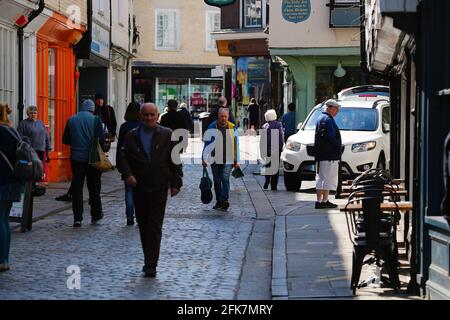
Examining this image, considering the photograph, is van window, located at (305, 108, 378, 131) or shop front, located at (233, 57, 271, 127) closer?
van window, located at (305, 108, 378, 131)

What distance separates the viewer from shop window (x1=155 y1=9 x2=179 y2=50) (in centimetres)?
5753

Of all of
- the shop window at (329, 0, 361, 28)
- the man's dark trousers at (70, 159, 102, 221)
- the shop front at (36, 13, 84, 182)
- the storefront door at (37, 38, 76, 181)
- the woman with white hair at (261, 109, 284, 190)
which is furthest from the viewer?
the shop window at (329, 0, 361, 28)

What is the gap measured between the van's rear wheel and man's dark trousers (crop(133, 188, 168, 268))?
10.6 meters

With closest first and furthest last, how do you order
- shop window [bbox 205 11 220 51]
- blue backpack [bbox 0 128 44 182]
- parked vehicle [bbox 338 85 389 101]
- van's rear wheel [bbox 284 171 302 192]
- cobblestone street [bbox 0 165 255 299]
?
1. cobblestone street [bbox 0 165 255 299]
2. blue backpack [bbox 0 128 44 182]
3. van's rear wheel [bbox 284 171 302 192]
4. parked vehicle [bbox 338 85 389 101]
5. shop window [bbox 205 11 220 51]

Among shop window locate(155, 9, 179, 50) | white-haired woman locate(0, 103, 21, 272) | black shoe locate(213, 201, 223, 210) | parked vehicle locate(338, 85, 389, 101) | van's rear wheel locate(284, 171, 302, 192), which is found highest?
shop window locate(155, 9, 179, 50)

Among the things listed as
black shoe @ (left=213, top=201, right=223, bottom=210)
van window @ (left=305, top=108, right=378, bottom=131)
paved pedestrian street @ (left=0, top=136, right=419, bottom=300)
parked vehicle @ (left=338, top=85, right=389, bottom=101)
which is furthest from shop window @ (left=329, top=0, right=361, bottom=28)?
black shoe @ (left=213, top=201, right=223, bottom=210)

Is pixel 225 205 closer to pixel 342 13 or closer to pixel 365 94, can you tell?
pixel 365 94

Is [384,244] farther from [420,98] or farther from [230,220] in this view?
[230,220]

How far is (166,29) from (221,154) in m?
40.7

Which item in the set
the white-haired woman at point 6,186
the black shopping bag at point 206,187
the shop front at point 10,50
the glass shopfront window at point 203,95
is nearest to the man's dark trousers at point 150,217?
the white-haired woman at point 6,186

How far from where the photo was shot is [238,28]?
50.0 meters

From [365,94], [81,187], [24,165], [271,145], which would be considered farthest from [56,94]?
[24,165]

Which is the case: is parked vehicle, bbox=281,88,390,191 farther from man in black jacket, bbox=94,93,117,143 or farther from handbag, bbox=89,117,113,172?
handbag, bbox=89,117,113,172

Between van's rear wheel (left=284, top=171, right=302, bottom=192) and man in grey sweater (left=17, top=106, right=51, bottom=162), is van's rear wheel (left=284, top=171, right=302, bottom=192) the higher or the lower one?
the lower one
